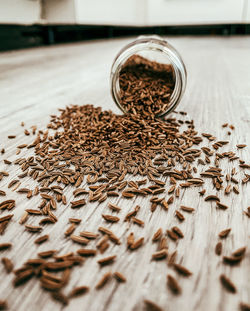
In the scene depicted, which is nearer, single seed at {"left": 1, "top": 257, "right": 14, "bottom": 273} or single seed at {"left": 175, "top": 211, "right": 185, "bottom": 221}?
single seed at {"left": 1, "top": 257, "right": 14, "bottom": 273}

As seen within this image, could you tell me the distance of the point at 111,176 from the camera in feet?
2.41

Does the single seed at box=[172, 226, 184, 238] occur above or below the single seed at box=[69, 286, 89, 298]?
above

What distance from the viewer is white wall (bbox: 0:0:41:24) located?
4.16 meters

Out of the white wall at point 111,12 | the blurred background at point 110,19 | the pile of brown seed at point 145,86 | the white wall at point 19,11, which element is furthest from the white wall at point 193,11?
the pile of brown seed at point 145,86

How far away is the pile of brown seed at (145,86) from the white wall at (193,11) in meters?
7.58

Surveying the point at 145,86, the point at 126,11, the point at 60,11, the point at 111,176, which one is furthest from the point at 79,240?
the point at 126,11

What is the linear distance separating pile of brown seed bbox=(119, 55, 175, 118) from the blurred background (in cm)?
328

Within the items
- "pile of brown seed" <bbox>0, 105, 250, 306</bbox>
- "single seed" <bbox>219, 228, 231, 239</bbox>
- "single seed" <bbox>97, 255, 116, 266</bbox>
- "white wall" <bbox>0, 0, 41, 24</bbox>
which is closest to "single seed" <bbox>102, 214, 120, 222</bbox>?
"pile of brown seed" <bbox>0, 105, 250, 306</bbox>

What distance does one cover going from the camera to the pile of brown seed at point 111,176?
469 mm

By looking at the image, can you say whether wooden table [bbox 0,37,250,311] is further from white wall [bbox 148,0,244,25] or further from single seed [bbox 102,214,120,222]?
white wall [bbox 148,0,244,25]

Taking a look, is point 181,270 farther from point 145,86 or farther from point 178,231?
point 145,86

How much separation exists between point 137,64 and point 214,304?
3.21ft

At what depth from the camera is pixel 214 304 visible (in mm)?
401

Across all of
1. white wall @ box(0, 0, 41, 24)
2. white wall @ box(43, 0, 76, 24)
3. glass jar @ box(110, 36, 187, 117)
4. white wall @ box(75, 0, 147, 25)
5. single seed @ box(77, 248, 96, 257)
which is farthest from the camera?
white wall @ box(75, 0, 147, 25)
